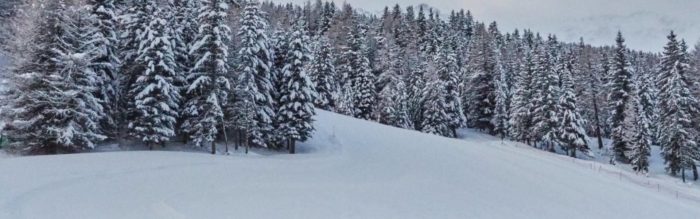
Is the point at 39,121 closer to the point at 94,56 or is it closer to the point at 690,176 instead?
the point at 94,56

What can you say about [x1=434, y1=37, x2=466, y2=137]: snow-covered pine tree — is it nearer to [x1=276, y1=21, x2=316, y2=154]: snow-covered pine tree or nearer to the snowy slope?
the snowy slope

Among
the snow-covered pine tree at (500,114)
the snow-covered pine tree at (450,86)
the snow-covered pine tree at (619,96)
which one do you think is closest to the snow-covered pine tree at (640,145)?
the snow-covered pine tree at (619,96)

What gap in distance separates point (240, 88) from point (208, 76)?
2335 millimetres

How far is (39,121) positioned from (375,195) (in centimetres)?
1762

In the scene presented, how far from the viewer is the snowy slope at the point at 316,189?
45.1 ft

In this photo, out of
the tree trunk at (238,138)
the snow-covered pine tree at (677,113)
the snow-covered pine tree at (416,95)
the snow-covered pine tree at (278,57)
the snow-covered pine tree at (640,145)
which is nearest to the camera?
the tree trunk at (238,138)

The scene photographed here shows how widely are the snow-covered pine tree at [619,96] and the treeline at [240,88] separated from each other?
0.13 metres

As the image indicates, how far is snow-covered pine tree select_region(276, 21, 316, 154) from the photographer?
107ft

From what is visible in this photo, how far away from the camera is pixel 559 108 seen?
1957 inches

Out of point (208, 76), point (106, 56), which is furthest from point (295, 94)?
point (106, 56)

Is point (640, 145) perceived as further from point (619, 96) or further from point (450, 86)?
point (450, 86)

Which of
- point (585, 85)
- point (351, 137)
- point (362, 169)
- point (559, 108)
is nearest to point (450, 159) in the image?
point (362, 169)

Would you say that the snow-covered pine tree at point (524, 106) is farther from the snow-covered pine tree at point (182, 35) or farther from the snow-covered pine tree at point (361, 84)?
the snow-covered pine tree at point (182, 35)

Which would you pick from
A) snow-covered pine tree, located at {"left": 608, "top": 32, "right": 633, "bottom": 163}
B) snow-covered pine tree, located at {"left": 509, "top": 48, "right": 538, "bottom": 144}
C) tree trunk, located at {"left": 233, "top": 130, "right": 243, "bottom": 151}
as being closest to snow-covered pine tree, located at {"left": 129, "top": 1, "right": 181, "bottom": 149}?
tree trunk, located at {"left": 233, "top": 130, "right": 243, "bottom": 151}
